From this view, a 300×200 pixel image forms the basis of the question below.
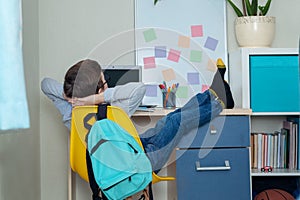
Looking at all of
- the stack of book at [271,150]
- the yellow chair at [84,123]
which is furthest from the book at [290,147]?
the yellow chair at [84,123]

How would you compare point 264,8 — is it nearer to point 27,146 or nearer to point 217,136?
point 217,136

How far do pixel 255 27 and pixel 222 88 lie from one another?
1.40 ft

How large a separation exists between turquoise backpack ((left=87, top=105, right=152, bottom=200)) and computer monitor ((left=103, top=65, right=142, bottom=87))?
63 cm

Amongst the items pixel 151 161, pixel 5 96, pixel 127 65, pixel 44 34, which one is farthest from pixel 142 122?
pixel 5 96

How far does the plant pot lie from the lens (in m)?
2.88

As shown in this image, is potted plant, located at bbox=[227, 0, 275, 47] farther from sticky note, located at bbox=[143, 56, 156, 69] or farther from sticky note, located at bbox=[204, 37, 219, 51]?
sticky note, located at bbox=[143, 56, 156, 69]

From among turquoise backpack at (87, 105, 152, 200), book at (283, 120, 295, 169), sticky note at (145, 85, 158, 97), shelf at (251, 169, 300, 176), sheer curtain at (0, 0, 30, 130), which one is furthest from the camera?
sticky note at (145, 85, 158, 97)

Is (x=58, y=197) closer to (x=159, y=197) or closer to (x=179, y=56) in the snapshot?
(x=159, y=197)

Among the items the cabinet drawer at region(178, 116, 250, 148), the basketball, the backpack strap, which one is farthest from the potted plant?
the backpack strap

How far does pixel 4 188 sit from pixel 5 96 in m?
1.40

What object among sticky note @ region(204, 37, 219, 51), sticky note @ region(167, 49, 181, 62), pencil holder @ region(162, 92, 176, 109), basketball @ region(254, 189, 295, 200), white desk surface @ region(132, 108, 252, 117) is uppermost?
sticky note @ region(204, 37, 219, 51)

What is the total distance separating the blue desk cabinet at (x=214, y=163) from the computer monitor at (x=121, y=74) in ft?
1.63

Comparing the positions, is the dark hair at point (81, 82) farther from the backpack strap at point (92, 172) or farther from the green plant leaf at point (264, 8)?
the green plant leaf at point (264, 8)

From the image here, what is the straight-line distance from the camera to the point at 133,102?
7.95 feet
